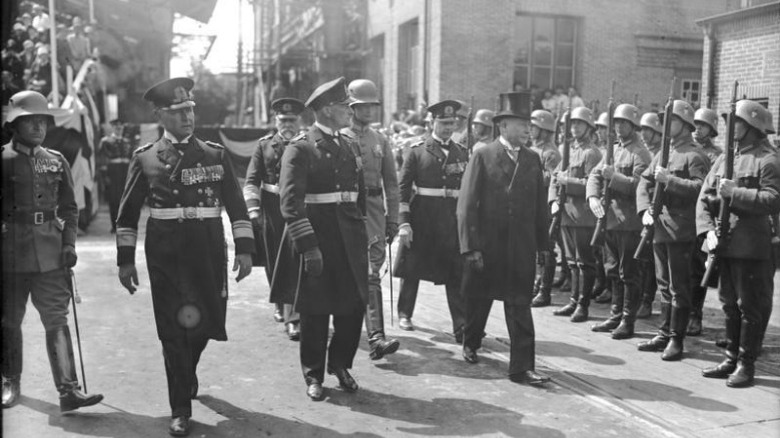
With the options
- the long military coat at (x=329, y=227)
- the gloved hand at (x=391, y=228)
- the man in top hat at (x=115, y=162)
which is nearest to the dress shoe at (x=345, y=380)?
the long military coat at (x=329, y=227)

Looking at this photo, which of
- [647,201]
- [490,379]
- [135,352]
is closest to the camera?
[490,379]

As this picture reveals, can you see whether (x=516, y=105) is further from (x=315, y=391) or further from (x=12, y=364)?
(x=12, y=364)

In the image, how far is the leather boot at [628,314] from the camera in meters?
7.38

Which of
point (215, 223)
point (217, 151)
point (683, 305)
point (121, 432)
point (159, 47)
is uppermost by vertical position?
point (159, 47)

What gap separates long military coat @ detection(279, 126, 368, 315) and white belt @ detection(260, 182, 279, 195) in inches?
70.8

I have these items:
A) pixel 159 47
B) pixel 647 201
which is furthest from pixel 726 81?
pixel 159 47

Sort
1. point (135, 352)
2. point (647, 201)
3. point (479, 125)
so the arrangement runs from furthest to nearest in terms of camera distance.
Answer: point (479, 125) → point (647, 201) → point (135, 352)

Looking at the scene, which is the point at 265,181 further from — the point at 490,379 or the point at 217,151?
the point at 490,379

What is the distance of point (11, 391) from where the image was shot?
5.30 metres

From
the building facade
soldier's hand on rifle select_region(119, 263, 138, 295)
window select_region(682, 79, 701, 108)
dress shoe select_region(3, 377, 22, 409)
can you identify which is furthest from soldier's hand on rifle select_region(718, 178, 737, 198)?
the building facade

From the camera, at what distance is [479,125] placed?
10.3 metres

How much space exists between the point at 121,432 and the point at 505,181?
328cm

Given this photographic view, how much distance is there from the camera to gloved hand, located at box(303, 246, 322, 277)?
5.21 metres

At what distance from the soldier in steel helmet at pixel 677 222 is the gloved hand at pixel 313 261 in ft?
10.2
